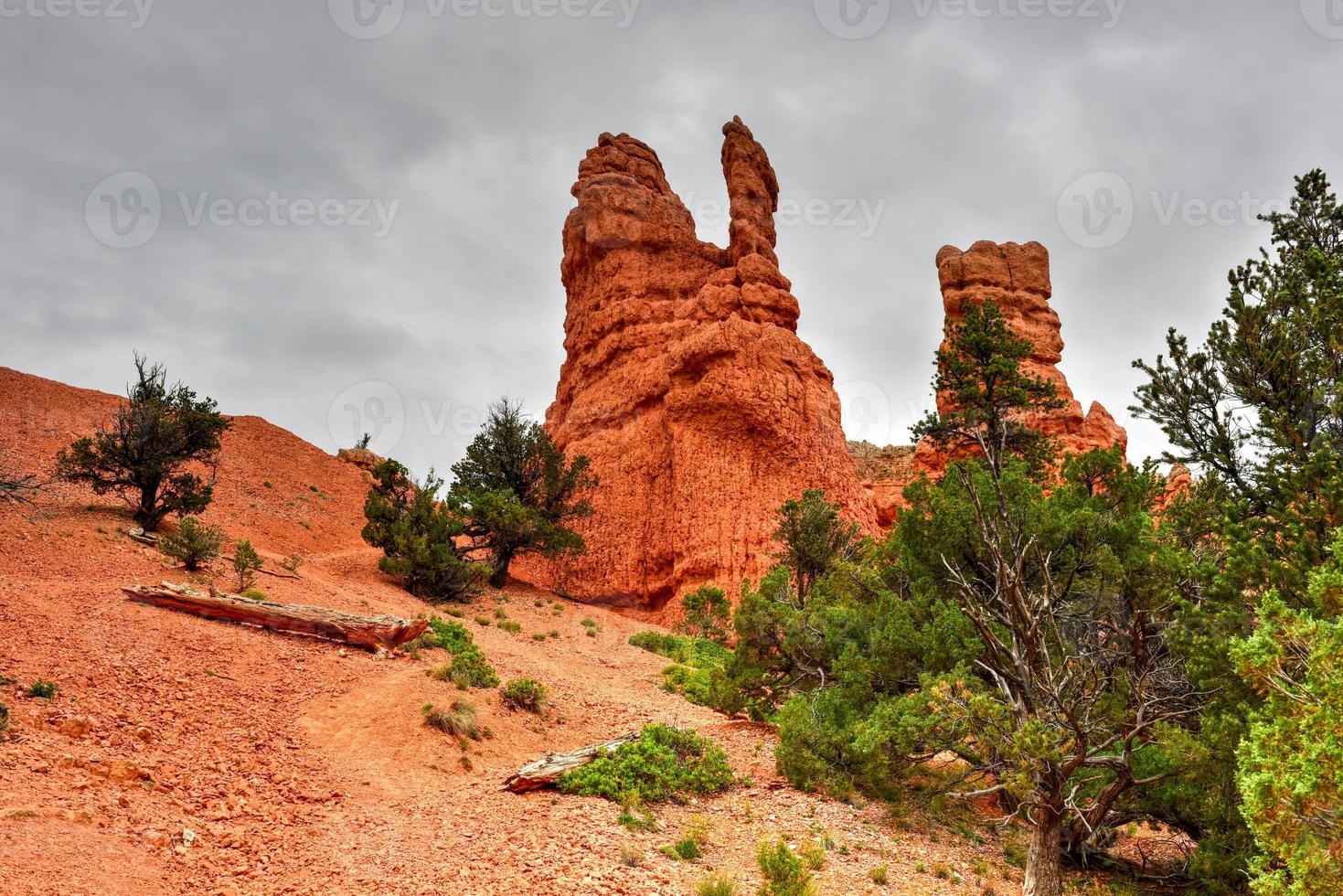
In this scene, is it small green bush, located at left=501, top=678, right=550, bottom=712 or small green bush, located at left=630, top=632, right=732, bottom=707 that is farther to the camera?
small green bush, located at left=630, top=632, right=732, bottom=707

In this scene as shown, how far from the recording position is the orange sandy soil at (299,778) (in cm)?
641

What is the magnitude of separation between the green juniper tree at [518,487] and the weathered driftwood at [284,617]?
42.9ft

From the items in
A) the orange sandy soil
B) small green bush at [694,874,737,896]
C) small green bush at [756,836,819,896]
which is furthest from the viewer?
small green bush at [694,874,737,896]

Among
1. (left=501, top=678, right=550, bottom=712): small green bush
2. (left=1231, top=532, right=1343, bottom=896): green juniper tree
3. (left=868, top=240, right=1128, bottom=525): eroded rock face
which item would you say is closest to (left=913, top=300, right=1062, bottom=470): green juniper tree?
(left=501, top=678, right=550, bottom=712): small green bush

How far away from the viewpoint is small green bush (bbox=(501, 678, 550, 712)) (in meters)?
12.9

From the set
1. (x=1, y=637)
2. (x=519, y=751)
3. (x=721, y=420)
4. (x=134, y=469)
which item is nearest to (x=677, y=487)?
(x=721, y=420)

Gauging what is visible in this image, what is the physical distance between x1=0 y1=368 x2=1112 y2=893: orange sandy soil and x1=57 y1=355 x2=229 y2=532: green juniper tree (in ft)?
14.0

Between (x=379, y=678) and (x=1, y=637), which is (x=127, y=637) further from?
(x=379, y=678)

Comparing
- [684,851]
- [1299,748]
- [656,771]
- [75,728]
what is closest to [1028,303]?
[656,771]

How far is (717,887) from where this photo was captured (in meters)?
6.93

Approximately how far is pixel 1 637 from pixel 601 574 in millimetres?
25102

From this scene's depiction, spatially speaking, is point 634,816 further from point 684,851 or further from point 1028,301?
point 1028,301

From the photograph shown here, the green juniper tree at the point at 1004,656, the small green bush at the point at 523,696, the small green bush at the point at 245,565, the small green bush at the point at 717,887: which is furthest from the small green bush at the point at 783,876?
the small green bush at the point at 245,565

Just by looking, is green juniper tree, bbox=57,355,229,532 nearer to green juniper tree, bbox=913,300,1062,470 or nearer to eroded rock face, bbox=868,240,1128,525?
green juniper tree, bbox=913,300,1062,470
